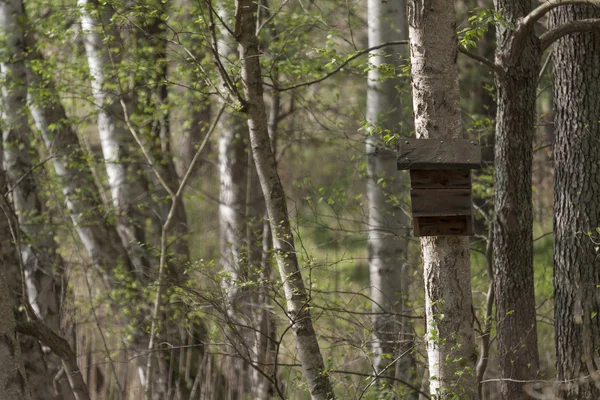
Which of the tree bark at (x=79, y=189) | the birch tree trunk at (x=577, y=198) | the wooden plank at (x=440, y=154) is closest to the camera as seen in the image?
the wooden plank at (x=440, y=154)

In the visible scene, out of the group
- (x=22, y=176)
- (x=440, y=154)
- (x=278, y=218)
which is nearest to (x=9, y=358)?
(x=278, y=218)

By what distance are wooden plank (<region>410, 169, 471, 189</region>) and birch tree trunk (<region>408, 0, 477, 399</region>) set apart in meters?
0.18

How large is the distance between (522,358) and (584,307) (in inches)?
22.5

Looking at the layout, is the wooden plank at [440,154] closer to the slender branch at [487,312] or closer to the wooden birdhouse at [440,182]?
the wooden birdhouse at [440,182]

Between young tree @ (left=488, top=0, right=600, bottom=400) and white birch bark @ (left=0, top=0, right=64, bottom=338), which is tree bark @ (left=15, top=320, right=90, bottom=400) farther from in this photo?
young tree @ (left=488, top=0, right=600, bottom=400)

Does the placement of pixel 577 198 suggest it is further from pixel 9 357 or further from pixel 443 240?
pixel 9 357

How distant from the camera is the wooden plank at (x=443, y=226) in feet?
12.2

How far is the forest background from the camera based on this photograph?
4.53 metres

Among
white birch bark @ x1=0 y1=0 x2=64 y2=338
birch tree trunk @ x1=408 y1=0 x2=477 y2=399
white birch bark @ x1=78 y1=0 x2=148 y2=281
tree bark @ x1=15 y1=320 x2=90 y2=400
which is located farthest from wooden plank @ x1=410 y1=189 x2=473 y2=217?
white birch bark @ x1=0 y1=0 x2=64 y2=338

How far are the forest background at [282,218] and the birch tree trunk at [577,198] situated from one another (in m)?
0.01

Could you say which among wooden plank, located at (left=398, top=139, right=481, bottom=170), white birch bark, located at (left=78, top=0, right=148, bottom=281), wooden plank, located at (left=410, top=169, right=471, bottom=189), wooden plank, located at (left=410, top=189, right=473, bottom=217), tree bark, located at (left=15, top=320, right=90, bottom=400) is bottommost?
tree bark, located at (left=15, top=320, right=90, bottom=400)

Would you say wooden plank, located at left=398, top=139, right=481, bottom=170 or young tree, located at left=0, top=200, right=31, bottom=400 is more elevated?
wooden plank, located at left=398, top=139, right=481, bottom=170

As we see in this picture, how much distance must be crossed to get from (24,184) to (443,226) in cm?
495

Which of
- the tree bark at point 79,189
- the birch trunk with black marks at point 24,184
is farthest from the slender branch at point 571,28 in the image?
the birch trunk with black marks at point 24,184
